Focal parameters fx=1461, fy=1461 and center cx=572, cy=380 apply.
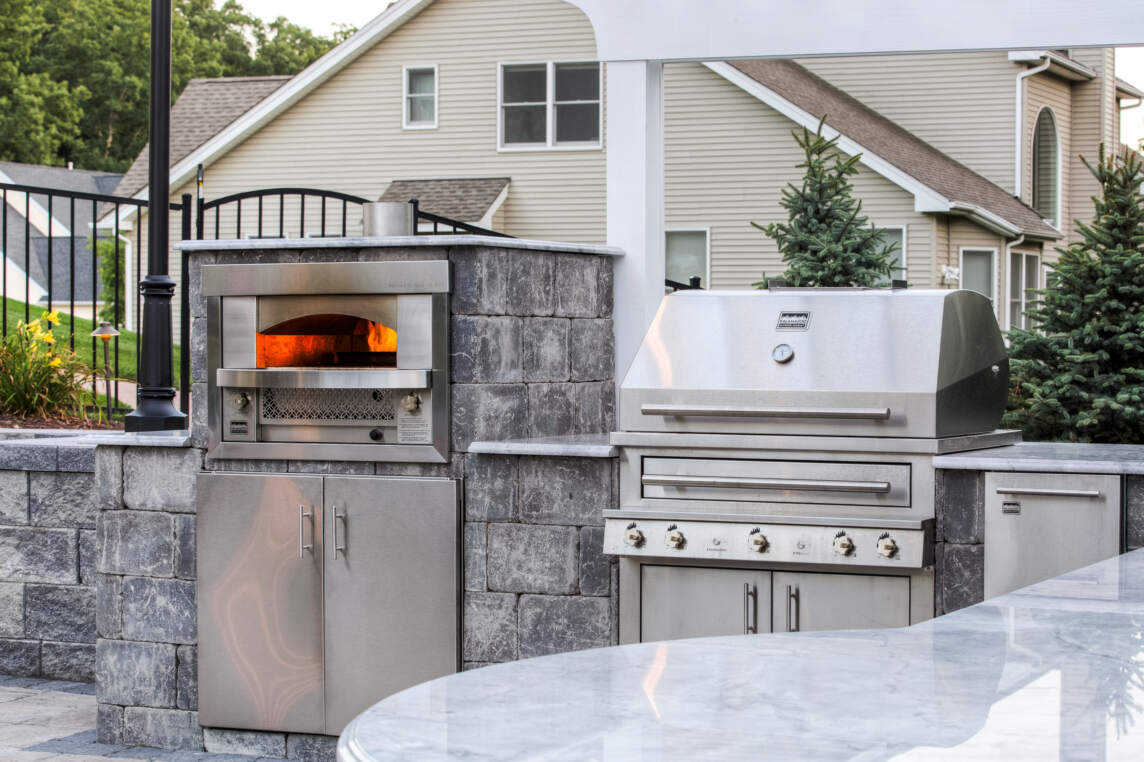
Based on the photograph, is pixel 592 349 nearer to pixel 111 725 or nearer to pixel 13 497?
pixel 111 725

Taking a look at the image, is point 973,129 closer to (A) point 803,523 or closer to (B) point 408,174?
(B) point 408,174

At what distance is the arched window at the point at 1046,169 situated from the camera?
1953cm

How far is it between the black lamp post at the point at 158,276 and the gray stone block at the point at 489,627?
2246 mm

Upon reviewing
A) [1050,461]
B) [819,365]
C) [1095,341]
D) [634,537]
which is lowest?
[634,537]

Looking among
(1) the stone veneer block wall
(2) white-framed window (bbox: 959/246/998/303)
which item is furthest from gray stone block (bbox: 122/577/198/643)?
(2) white-framed window (bbox: 959/246/998/303)

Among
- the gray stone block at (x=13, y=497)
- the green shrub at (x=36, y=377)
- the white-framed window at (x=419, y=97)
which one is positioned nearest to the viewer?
the gray stone block at (x=13, y=497)

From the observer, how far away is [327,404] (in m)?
4.95

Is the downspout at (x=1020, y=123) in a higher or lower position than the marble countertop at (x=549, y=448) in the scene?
higher

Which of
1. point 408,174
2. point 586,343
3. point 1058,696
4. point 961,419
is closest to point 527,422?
point 586,343

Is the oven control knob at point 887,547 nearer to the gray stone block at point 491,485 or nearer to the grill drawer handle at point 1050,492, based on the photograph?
the grill drawer handle at point 1050,492

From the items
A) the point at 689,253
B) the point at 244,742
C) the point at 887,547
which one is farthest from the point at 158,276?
the point at 689,253

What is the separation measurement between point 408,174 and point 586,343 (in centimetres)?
1402

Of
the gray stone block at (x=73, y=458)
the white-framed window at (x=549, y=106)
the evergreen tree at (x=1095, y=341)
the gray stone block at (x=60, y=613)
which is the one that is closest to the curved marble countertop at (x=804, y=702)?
the gray stone block at (x=73, y=458)

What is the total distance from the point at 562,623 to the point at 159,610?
1.49 meters
